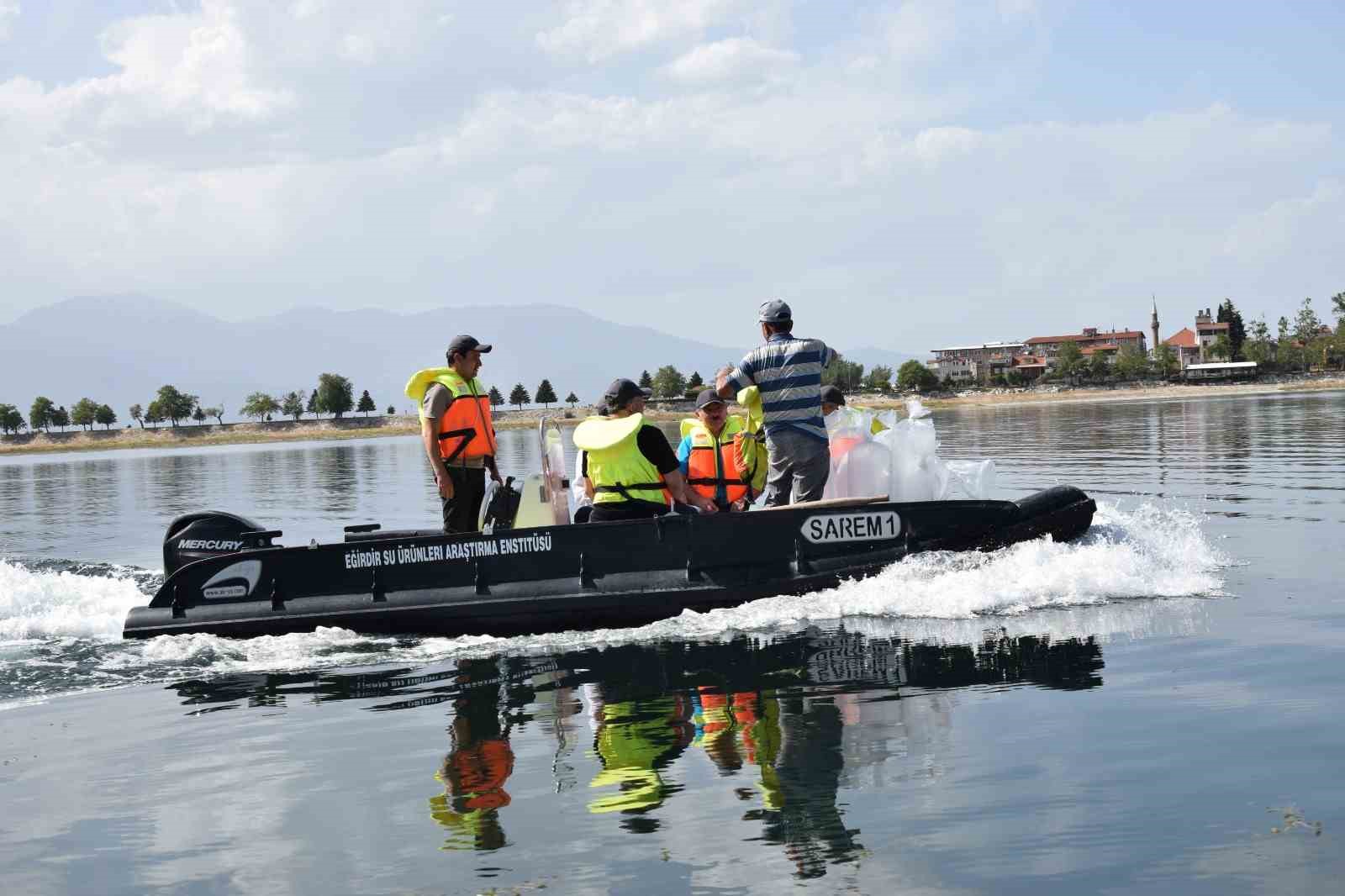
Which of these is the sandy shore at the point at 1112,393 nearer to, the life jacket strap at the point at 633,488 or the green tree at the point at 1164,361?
the green tree at the point at 1164,361

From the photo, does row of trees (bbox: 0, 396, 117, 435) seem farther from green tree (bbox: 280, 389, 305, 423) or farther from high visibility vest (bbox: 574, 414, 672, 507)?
high visibility vest (bbox: 574, 414, 672, 507)

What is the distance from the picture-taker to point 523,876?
4504mm

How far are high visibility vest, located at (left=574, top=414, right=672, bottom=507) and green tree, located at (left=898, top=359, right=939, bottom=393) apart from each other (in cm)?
13198

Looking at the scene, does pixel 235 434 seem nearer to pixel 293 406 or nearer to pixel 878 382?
pixel 293 406

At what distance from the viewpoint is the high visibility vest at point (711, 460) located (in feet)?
32.2

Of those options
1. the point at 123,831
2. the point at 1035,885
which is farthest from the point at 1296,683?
the point at 123,831

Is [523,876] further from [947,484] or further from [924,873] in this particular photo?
[947,484]

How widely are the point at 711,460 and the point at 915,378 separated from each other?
14227 centimetres

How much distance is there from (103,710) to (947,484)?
625cm

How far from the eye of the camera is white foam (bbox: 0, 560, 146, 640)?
996 cm

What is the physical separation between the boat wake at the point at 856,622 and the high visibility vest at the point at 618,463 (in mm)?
987

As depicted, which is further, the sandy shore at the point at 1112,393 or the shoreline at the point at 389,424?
the shoreline at the point at 389,424

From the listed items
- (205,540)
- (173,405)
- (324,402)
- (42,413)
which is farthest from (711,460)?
(42,413)

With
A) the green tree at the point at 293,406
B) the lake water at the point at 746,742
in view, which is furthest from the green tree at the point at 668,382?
the lake water at the point at 746,742
